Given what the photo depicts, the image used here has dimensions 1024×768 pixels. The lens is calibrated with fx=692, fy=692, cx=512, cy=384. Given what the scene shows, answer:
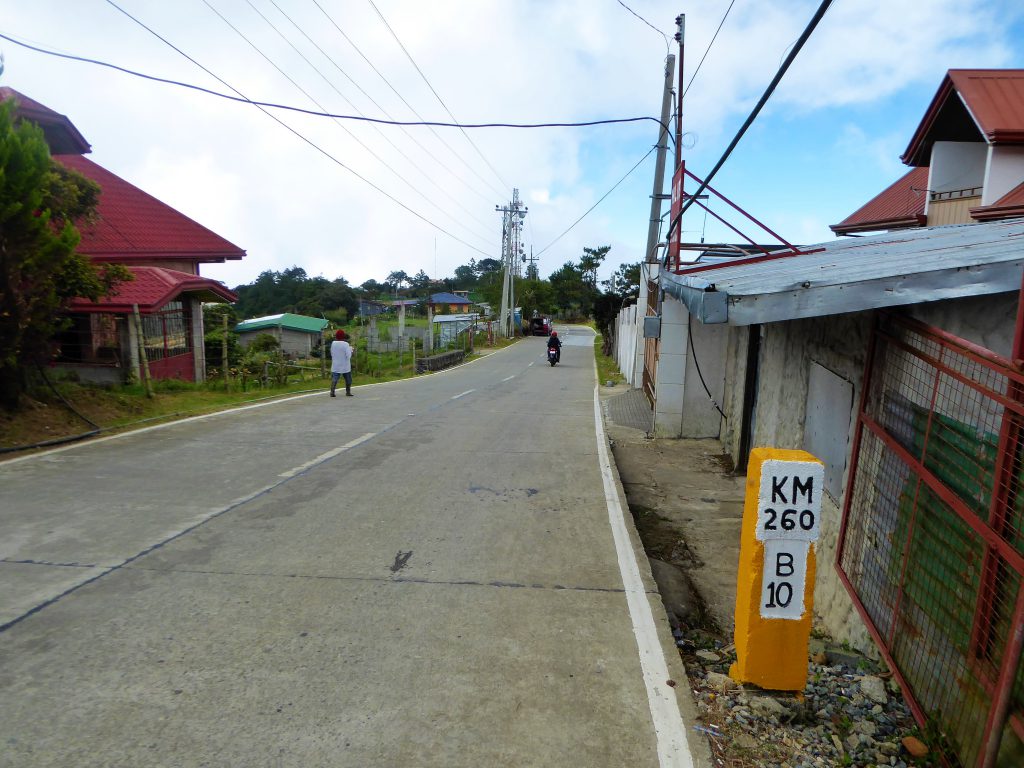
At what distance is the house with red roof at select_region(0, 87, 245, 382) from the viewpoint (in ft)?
54.7

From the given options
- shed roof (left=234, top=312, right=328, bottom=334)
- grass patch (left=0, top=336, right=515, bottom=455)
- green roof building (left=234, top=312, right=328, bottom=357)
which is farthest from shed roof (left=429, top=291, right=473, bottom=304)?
grass patch (left=0, top=336, right=515, bottom=455)

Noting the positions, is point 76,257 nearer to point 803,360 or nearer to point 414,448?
point 414,448

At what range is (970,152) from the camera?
14.0 meters

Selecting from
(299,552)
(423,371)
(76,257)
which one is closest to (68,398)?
(76,257)

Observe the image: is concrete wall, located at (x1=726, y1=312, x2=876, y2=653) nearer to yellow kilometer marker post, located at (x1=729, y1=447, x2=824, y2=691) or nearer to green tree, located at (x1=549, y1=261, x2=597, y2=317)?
yellow kilometer marker post, located at (x1=729, y1=447, x2=824, y2=691)

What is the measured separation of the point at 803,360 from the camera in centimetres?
695

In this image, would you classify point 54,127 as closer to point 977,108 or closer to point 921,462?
point 977,108

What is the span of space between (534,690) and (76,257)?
10878 mm

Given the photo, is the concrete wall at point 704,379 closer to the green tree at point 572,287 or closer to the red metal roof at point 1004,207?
the red metal roof at point 1004,207

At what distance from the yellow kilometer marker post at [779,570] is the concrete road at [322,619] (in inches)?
21.5

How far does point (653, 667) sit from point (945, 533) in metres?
1.74

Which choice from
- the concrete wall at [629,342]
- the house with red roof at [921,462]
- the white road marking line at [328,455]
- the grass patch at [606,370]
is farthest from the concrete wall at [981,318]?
the grass patch at [606,370]

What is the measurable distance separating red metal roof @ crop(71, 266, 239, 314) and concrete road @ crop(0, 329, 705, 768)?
27.6ft

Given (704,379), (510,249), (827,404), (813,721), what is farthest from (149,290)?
(510,249)
